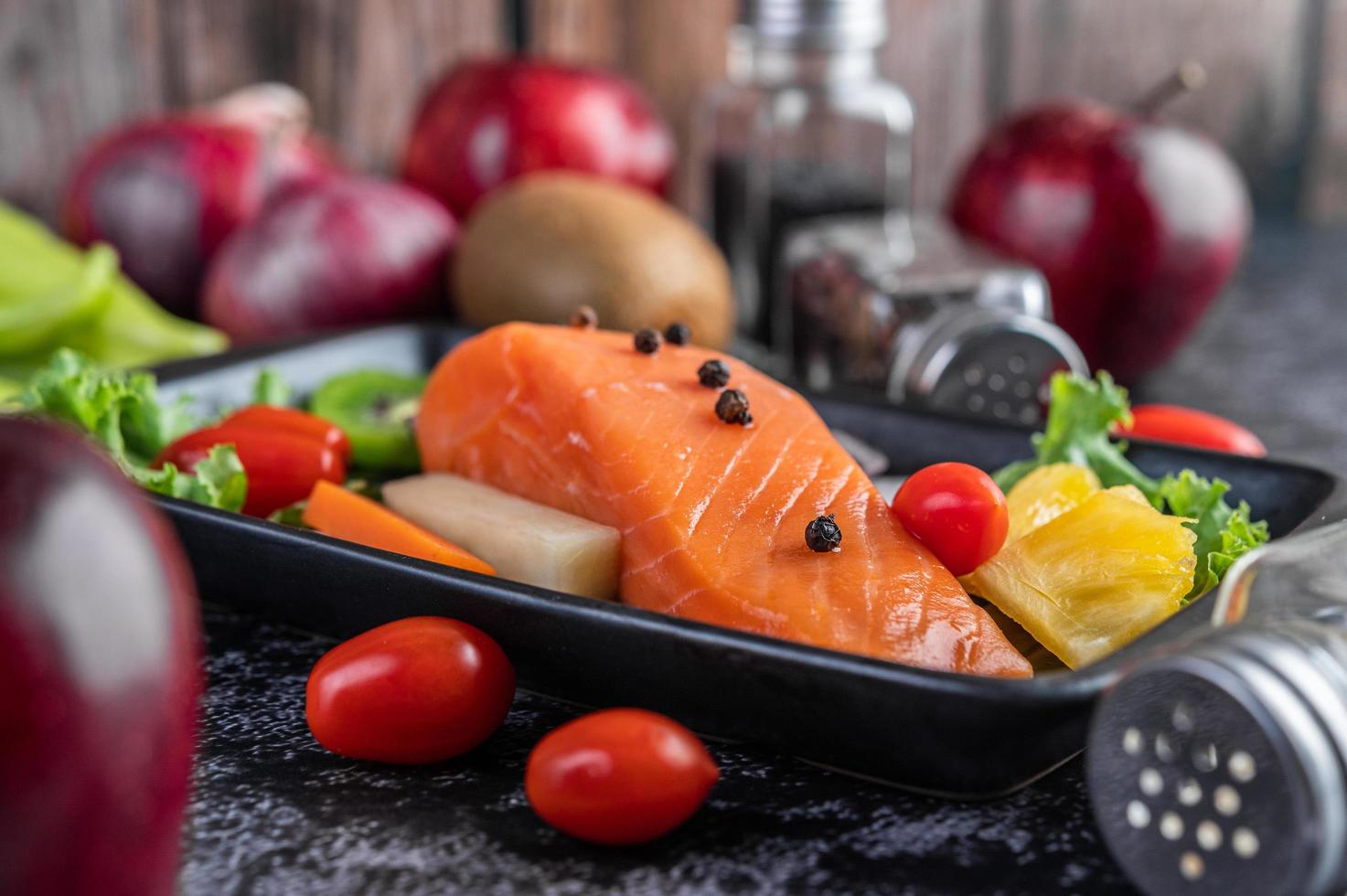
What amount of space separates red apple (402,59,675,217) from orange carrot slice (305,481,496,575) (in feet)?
4.40

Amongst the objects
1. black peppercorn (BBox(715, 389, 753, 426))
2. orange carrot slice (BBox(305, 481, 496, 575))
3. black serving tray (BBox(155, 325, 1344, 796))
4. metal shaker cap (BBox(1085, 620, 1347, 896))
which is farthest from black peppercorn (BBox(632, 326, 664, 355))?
metal shaker cap (BBox(1085, 620, 1347, 896))

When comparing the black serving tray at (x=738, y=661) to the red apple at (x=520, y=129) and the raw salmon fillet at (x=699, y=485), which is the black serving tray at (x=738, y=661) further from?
the red apple at (x=520, y=129)

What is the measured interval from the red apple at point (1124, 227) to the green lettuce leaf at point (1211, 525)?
95 cm

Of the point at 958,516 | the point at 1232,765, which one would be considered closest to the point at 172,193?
the point at 958,516

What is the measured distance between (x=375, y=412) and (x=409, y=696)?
737 millimetres

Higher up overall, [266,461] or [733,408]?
[733,408]

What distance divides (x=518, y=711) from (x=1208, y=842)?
0.53 metres

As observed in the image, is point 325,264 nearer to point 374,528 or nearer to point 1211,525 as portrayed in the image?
point 374,528

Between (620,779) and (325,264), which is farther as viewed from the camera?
(325,264)

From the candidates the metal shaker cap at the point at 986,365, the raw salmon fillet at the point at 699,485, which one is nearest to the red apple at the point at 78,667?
the raw salmon fillet at the point at 699,485

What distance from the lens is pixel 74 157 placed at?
2.76 metres

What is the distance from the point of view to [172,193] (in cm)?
244

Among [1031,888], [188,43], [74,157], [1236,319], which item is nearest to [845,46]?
[1236,319]

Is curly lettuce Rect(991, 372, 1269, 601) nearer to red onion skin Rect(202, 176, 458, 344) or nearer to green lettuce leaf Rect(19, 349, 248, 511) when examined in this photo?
green lettuce leaf Rect(19, 349, 248, 511)
